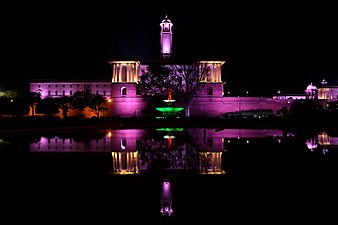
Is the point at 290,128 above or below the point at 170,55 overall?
below

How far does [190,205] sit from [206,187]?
1399mm

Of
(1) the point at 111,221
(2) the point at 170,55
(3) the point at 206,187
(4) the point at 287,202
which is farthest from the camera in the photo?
(2) the point at 170,55

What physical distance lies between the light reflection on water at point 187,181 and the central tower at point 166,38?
6358cm

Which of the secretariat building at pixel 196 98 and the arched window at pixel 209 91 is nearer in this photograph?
the secretariat building at pixel 196 98

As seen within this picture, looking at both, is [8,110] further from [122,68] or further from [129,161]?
[129,161]

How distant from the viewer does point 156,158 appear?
1252cm

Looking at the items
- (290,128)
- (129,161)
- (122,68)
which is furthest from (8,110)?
(129,161)

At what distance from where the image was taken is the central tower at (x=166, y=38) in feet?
248

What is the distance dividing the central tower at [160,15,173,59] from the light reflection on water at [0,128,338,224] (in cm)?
6358

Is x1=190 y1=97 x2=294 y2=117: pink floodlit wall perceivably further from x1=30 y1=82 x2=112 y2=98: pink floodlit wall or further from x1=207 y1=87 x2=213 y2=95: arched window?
x1=30 y1=82 x2=112 y2=98: pink floodlit wall

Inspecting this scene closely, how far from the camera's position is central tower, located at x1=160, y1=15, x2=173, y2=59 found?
248 ft

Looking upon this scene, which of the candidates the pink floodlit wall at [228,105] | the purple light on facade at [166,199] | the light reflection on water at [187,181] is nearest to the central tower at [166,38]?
the pink floodlit wall at [228,105]

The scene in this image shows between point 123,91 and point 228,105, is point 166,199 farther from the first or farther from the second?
point 123,91

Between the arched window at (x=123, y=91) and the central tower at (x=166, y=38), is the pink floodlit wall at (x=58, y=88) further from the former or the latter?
the central tower at (x=166, y=38)
